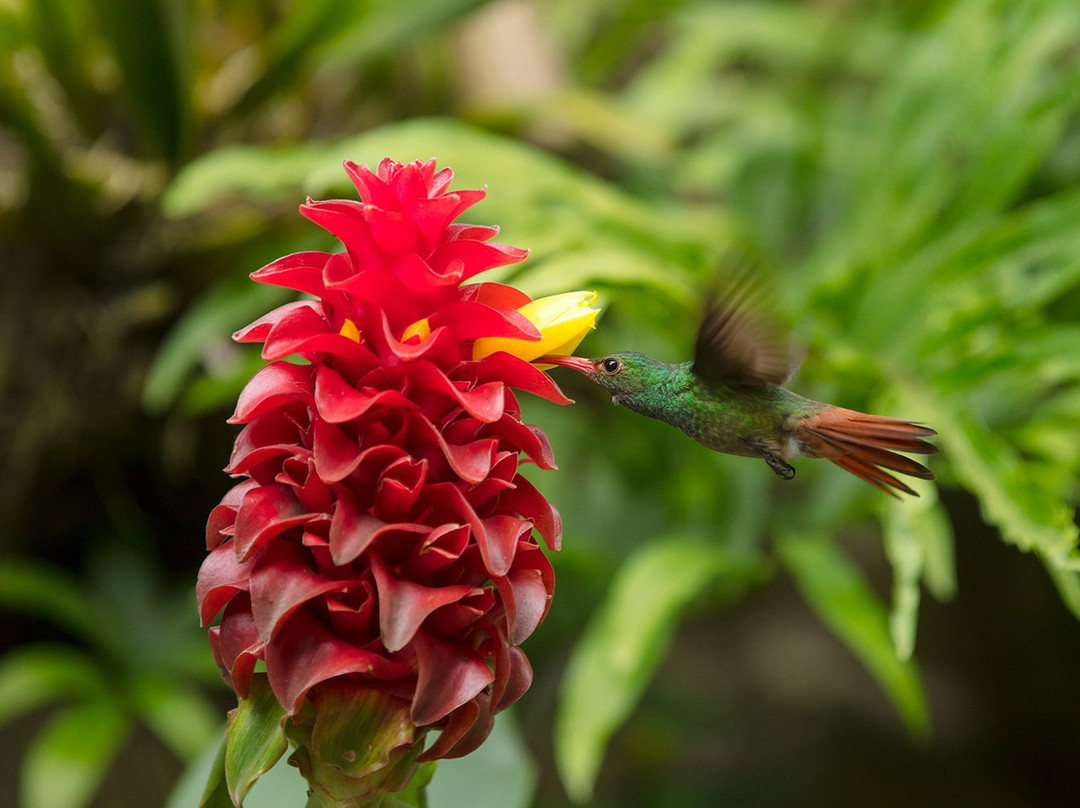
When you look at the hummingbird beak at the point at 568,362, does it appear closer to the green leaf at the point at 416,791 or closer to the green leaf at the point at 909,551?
the green leaf at the point at 416,791

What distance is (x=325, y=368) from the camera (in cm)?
48

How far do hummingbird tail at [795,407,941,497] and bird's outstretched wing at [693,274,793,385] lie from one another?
4 centimetres

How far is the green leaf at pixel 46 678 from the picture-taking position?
1512mm

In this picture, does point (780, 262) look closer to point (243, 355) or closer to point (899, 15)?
point (899, 15)

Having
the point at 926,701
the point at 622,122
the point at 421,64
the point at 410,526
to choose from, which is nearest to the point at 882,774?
the point at 926,701

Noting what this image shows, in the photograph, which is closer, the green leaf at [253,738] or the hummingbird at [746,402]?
the green leaf at [253,738]

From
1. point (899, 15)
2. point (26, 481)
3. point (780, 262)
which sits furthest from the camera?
point (899, 15)

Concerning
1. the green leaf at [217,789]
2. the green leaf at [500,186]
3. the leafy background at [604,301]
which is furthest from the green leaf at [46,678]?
the green leaf at [217,789]

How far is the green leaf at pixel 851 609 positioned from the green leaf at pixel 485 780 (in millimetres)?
604

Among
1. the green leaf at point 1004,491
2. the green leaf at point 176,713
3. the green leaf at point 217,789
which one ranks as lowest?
the green leaf at point 176,713

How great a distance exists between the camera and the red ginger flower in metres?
0.47

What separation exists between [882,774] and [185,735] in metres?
1.68

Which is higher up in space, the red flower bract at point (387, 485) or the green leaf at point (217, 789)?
the red flower bract at point (387, 485)

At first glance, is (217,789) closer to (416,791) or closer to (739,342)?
(416,791)
